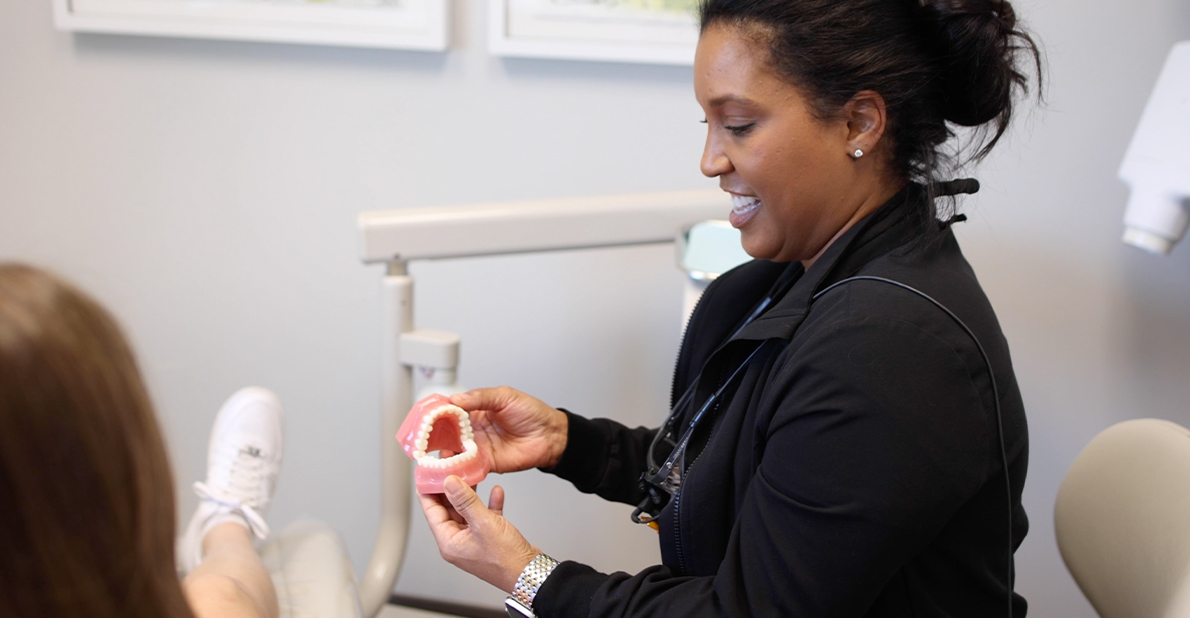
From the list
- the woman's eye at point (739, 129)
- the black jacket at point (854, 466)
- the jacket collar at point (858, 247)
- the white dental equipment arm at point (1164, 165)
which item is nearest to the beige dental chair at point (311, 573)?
the black jacket at point (854, 466)

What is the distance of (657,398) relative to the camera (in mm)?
1729

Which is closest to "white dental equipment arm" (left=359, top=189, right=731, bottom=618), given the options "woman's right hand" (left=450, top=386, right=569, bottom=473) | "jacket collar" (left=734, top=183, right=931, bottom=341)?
"woman's right hand" (left=450, top=386, right=569, bottom=473)

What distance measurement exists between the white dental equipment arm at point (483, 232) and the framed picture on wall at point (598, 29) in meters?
0.39

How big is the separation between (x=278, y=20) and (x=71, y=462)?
3.87 ft

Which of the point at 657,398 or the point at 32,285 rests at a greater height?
the point at 32,285

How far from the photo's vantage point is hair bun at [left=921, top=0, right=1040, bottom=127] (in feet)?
2.80

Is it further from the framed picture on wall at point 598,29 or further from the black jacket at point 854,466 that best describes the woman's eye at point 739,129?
the framed picture on wall at point 598,29

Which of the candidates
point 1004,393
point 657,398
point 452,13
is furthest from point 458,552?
point 452,13

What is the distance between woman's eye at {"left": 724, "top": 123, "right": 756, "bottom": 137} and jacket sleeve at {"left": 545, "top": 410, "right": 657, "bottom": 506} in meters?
0.47

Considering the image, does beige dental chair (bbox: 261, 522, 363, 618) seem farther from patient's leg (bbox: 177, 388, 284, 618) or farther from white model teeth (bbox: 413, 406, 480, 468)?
white model teeth (bbox: 413, 406, 480, 468)

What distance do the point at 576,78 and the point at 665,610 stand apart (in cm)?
100

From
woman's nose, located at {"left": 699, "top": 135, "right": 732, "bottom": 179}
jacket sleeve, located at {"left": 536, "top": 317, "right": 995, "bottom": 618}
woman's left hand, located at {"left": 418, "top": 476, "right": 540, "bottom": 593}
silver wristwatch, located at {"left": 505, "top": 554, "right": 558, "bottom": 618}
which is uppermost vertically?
woman's nose, located at {"left": 699, "top": 135, "right": 732, "bottom": 179}

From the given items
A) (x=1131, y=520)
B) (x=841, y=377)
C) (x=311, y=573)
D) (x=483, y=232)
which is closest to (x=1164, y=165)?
(x=1131, y=520)

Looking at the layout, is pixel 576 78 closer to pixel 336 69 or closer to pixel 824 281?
pixel 336 69
